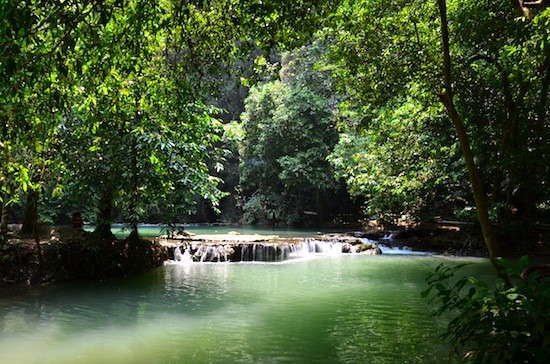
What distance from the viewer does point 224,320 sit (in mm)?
7801

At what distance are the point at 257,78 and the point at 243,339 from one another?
3609mm

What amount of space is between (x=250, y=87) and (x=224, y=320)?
4420 millimetres

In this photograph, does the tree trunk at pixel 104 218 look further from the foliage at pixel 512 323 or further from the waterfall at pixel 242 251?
the foliage at pixel 512 323

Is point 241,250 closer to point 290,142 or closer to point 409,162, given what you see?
point 409,162

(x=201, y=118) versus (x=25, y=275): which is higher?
(x=201, y=118)

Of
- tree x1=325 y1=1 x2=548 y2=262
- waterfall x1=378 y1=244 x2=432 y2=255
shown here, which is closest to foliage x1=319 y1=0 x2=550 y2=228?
tree x1=325 y1=1 x2=548 y2=262

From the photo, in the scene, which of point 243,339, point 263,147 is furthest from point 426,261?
point 263,147

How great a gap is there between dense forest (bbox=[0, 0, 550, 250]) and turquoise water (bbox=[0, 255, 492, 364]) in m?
1.95

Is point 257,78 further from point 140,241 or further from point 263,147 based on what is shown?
point 263,147

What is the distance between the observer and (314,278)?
12023mm

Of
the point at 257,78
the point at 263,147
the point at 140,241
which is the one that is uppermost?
the point at 263,147

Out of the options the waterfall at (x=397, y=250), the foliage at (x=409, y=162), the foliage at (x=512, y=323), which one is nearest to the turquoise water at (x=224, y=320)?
the foliage at (x=512, y=323)

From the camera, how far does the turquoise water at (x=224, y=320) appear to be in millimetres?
6031

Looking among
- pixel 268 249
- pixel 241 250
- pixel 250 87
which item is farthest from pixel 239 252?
pixel 250 87
